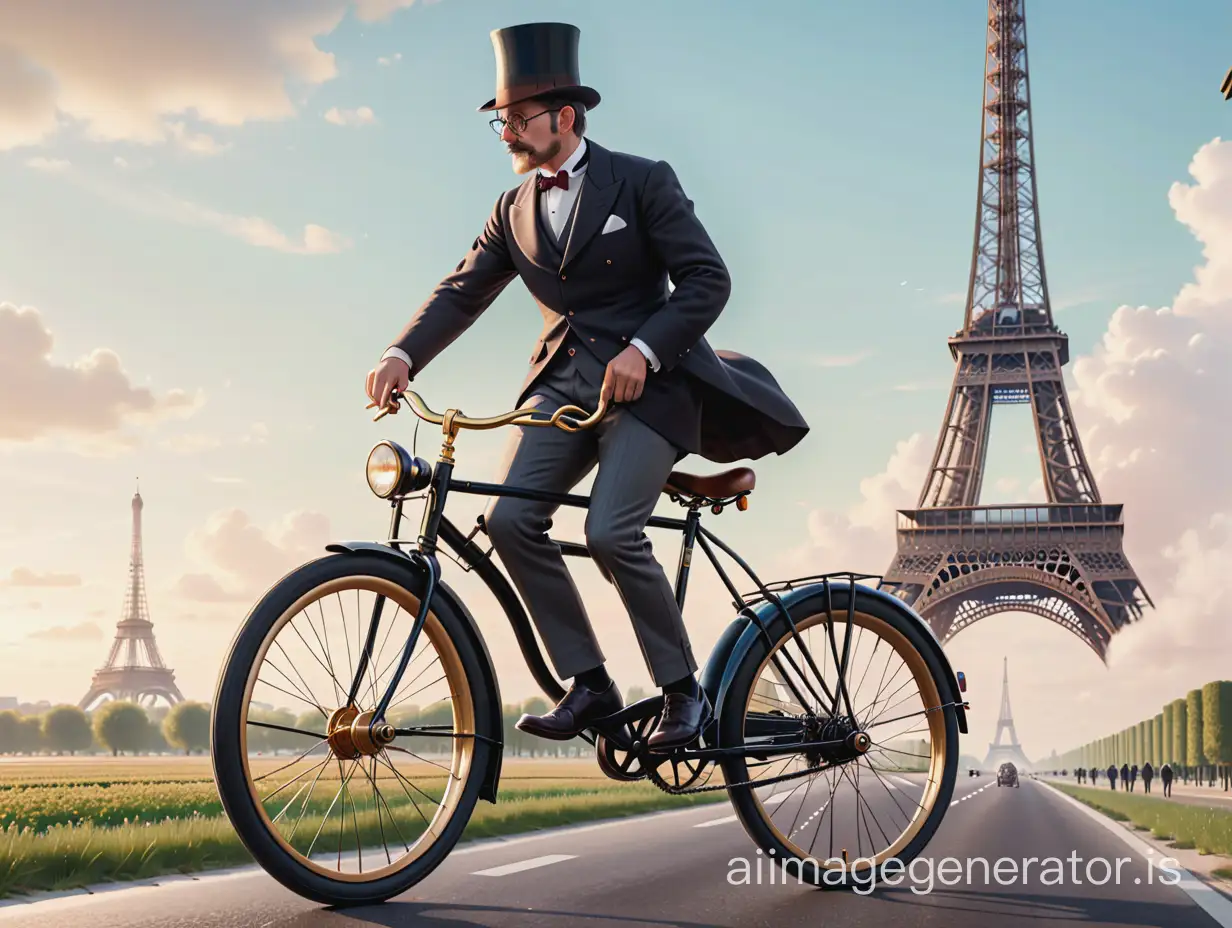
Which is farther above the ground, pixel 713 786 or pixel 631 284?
pixel 631 284

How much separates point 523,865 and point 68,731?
289 ft

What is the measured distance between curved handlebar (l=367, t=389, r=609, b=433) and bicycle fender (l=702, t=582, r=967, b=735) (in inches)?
38.2

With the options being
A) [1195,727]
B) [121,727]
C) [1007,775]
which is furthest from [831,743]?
[121,727]

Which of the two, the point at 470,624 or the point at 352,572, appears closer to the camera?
the point at 352,572

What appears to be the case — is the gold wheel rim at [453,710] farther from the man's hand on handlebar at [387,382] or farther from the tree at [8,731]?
the tree at [8,731]

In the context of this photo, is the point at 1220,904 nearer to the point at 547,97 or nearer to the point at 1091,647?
the point at 547,97

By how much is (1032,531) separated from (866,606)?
152 ft

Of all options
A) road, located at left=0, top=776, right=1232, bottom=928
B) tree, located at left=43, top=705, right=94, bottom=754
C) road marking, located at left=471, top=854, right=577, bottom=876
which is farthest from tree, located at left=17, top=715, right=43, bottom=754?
road, located at left=0, top=776, right=1232, bottom=928

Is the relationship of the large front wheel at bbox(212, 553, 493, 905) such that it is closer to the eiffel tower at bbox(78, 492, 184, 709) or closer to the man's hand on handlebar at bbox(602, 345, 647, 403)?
the man's hand on handlebar at bbox(602, 345, 647, 403)

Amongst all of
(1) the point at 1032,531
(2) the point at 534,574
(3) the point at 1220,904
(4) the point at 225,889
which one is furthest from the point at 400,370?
(1) the point at 1032,531

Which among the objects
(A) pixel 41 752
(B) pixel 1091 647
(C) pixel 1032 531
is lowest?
(A) pixel 41 752

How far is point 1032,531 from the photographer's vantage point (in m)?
49.3

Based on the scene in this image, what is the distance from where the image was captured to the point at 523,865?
5250mm

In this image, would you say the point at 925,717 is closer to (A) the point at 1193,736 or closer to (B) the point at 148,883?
(B) the point at 148,883
